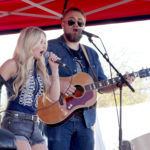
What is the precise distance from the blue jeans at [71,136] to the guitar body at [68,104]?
0.30ft

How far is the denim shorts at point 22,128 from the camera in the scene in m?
2.83

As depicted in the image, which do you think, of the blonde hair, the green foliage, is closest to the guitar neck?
the blonde hair

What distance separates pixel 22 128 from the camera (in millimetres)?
2859

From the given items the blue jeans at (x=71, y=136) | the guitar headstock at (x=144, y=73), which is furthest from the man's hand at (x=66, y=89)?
the guitar headstock at (x=144, y=73)

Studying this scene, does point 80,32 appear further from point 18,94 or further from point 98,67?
point 18,94

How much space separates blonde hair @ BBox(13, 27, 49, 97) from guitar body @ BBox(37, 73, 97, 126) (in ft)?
1.87

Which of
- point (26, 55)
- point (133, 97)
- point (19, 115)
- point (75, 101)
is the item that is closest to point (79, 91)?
point (75, 101)

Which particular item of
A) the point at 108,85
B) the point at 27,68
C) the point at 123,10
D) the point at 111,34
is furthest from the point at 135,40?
the point at 27,68

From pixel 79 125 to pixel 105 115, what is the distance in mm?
3316

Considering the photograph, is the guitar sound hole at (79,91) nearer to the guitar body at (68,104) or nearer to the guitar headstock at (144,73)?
the guitar body at (68,104)

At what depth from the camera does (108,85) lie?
4062 mm

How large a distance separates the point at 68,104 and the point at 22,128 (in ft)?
3.68

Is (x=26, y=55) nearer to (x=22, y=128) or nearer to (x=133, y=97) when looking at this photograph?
(x=22, y=128)

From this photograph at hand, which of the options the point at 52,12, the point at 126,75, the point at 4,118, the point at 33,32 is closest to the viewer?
the point at 4,118
